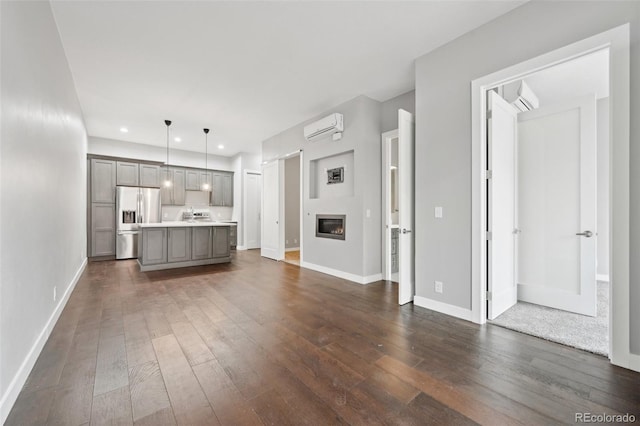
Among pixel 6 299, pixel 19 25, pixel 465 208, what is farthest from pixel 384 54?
pixel 6 299

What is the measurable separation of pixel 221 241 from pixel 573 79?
6.43m

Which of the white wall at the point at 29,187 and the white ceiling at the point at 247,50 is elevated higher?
the white ceiling at the point at 247,50

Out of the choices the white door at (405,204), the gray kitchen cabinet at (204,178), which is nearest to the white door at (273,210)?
the gray kitchen cabinet at (204,178)

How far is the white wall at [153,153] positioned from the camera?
22.2 ft

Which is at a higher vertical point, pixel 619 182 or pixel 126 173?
pixel 126 173

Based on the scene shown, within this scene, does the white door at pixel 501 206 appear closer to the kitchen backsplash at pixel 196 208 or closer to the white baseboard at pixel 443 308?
the white baseboard at pixel 443 308

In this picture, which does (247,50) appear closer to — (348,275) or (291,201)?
(348,275)

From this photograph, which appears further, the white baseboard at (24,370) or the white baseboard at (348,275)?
the white baseboard at (348,275)

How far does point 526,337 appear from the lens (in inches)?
94.0

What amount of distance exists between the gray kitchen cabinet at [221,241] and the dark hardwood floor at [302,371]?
2708 mm

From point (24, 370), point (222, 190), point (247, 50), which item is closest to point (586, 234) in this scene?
point (247, 50)

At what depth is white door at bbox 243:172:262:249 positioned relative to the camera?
819 cm

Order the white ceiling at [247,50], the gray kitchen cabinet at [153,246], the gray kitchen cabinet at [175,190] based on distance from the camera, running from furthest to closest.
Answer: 1. the gray kitchen cabinet at [175,190]
2. the gray kitchen cabinet at [153,246]
3. the white ceiling at [247,50]

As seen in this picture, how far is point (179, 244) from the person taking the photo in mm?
5453
